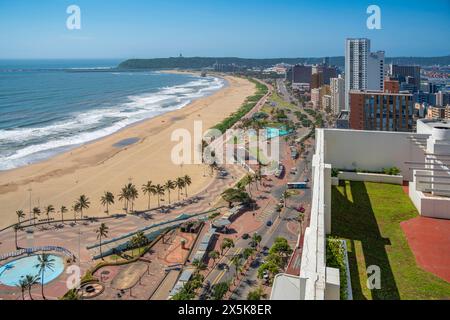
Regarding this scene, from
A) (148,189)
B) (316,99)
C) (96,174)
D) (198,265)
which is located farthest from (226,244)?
(316,99)

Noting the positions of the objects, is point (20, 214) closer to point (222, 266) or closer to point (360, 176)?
point (222, 266)

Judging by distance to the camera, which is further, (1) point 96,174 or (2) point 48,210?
(1) point 96,174

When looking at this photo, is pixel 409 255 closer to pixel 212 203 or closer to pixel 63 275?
pixel 63 275

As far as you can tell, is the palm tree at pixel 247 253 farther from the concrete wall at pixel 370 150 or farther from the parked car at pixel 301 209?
the concrete wall at pixel 370 150

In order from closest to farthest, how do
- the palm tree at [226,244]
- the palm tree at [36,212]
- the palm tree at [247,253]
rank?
the palm tree at [247,253] < the palm tree at [226,244] < the palm tree at [36,212]

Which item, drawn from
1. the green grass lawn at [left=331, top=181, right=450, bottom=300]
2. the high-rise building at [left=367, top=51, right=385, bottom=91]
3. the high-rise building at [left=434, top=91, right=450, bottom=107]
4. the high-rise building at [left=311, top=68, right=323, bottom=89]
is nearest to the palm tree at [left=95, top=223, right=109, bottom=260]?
the green grass lawn at [left=331, top=181, right=450, bottom=300]

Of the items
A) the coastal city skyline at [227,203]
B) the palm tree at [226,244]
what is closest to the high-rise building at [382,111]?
the coastal city skyline at [227,203]
